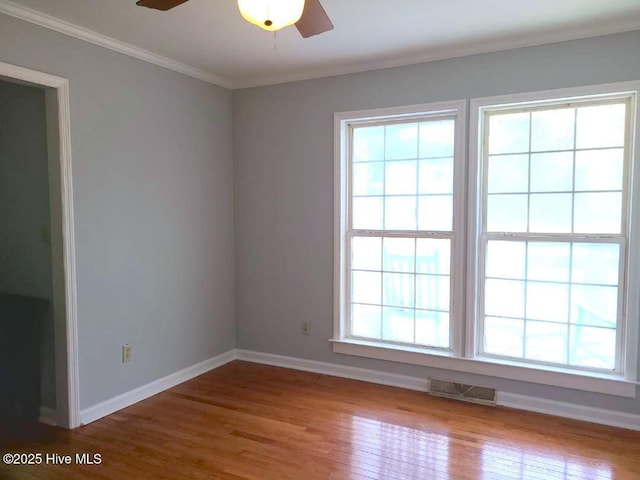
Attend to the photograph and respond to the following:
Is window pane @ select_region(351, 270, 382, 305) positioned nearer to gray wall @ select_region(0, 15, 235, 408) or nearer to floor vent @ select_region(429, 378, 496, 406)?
floor vent @ select_region(429, 378, 496, 406)

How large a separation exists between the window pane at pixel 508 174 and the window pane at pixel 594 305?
79cm

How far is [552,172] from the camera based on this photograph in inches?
119

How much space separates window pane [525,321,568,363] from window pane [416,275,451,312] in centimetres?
60

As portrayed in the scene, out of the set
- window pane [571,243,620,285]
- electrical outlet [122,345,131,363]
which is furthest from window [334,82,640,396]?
electrical outlet [122,345,131,363]

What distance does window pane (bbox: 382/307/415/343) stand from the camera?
3.54 m

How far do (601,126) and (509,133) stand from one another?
557 mm

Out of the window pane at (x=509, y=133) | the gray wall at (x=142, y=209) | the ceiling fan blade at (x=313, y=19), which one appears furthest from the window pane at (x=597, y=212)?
the gray wall at (x=142, y=209)

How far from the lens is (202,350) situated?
3.87 metres

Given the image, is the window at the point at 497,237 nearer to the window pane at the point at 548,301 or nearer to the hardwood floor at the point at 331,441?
the window pane at the point at 548,301

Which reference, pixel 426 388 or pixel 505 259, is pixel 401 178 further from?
pixel 426 388

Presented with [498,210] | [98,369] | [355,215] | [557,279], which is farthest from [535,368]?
[98,369]

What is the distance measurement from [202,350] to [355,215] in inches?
70.0

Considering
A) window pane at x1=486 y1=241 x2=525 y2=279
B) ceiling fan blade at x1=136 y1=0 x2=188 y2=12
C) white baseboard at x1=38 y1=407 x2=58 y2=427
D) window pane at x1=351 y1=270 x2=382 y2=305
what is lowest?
white baseboard at x1=38 y1=407 x2=58 y2=427

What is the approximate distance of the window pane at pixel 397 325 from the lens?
139 inches
